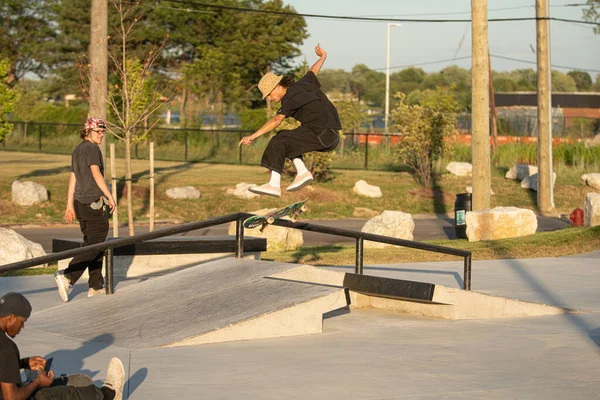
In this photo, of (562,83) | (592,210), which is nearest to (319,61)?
(592,210)

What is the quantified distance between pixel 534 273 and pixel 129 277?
18.6 feet

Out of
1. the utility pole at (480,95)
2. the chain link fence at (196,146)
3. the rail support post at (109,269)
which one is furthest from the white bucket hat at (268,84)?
the chain link fence at (196,146)

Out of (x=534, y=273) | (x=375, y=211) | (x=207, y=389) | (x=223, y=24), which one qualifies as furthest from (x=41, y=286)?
(x=223, y=24)

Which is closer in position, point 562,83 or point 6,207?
point 6,207

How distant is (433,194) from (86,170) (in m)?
22.3

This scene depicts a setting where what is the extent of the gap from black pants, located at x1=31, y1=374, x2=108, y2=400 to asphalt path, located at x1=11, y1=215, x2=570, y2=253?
43.3 feet

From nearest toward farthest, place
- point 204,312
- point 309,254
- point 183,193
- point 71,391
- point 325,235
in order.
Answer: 1. point 71,391
2. point 204,312
3. point 309,254
4. point 325,235
5. point 183,193

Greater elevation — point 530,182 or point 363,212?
point 530,182

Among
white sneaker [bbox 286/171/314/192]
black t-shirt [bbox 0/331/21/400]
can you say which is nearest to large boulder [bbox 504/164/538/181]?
white sneaker [bbox 286/171/314/192]

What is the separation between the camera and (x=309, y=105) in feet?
30.2

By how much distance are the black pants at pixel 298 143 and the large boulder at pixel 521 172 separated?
2515 cm

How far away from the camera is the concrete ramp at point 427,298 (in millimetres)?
9164

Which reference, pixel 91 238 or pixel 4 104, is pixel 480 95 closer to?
pixel 91 238

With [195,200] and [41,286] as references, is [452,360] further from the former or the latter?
[195,200]
